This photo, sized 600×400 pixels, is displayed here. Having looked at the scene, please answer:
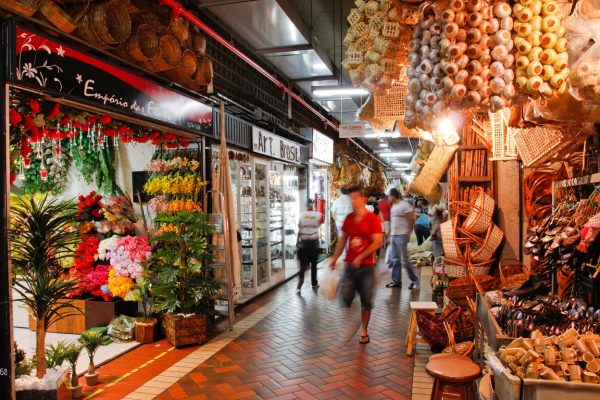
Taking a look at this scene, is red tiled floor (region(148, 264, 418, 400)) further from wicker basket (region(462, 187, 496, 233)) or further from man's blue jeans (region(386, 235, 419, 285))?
man's blue jeans (region(386, 235, 419, 285))

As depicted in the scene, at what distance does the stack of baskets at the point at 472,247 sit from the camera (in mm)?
5094

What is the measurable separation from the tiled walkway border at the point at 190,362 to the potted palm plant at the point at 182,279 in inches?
9.5

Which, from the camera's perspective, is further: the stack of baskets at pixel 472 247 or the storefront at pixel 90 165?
the stack of baskets at pixel 472 247

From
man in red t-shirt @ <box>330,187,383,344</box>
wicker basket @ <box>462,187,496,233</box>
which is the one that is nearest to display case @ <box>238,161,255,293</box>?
man in red t-shirt @ <box>330,187,383,344</box>

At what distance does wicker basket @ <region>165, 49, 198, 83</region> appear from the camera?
5.23 meters

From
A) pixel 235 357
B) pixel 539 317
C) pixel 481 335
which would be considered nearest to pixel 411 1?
pixel 539 317

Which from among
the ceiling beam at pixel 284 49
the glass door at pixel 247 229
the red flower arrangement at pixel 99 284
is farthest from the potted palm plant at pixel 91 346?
the ceiling beam at pixel 284 49

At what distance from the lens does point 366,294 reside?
527 cm

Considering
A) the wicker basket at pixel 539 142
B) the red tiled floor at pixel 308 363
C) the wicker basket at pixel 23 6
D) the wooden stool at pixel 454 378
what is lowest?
the red tiled floor at pixel 308 363

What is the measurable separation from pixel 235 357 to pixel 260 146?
155 inches

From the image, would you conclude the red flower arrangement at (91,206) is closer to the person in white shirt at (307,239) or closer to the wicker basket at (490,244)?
the person in white shirt at (307,239)

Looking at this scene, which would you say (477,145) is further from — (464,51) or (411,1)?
(464,51)

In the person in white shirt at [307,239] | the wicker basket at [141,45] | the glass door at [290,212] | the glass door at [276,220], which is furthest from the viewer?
the glass door at [290,212]

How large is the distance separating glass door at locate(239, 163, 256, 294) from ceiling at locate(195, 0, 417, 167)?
1907mm
